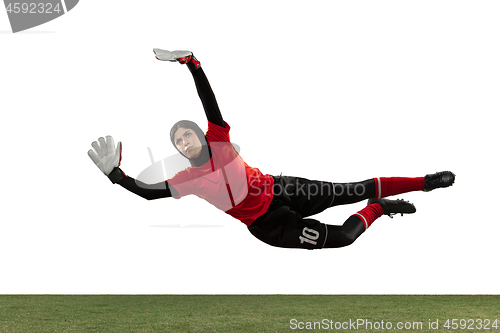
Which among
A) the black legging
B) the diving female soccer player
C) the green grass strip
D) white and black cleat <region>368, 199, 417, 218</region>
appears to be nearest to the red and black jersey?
the diving female soccer player

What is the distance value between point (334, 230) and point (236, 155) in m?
0.71

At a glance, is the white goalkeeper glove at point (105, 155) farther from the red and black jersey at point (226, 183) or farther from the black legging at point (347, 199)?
the black legging at point (347, 199)

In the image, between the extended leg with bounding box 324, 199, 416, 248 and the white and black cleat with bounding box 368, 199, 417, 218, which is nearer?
the extended leg with bounding box 324, 199, 416, 248

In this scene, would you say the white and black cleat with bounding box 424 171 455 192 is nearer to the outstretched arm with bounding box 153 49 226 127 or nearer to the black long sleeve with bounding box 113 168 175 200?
the outstretched arm with bounding box 153 49 226 127

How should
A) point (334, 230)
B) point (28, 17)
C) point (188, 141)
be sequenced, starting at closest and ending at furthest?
point (188, 141)
point (334, 230)
point (28, 17)

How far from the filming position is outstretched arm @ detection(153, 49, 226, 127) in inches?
77.2

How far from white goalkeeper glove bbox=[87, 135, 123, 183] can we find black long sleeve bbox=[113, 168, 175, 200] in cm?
5

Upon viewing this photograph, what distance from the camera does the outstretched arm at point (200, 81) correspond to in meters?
1.96

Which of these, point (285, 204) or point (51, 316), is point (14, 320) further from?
point (285, 204)

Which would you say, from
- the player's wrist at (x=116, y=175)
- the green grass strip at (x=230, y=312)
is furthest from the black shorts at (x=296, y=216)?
the green grass strip at (x=230, y=312)

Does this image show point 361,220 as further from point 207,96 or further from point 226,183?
point 207,96

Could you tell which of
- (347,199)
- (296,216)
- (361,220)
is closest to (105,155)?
Result: (296,216)

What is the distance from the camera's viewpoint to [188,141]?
2203 millimetres

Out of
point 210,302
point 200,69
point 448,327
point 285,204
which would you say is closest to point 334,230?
point 285,204
